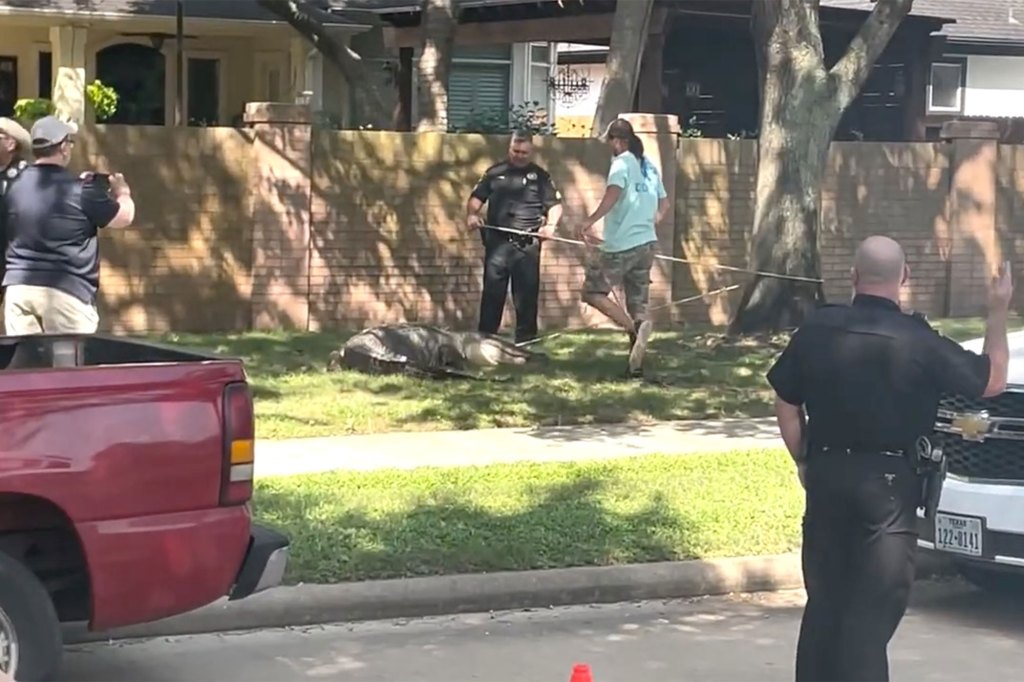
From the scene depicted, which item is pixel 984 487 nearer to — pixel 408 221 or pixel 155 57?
pixel 408 221

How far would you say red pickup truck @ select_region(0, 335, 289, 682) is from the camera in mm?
5305

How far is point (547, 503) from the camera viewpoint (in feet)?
29.1

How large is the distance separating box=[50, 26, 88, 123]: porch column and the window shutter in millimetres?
5624

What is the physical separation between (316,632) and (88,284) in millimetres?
2440

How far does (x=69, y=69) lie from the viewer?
2228cm

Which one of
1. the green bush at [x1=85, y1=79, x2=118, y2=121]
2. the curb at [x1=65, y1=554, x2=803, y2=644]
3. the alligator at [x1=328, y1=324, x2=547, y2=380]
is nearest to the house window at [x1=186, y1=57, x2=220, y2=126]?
the green bush at [x1=85, y1=79, x2=118, y2=121]

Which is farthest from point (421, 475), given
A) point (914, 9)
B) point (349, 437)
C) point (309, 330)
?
point (914, 9)

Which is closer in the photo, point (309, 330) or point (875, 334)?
point (875, 334)

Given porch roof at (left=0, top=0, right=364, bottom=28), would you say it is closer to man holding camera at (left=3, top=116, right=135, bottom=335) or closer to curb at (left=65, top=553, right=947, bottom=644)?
man holding camera at (left=3, top=116, right=135, bottom=335)

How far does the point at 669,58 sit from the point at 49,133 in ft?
57.7

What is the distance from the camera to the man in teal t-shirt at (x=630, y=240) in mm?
12836

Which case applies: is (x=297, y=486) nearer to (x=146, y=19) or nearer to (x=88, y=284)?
(x=88, y=284)

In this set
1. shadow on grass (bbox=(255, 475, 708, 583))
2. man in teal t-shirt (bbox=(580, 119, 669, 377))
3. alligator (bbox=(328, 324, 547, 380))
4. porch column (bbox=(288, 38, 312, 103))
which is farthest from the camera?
porch column (bbox=(288, 38, 312, 103))

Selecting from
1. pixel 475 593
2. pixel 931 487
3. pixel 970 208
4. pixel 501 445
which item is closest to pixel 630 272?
pixel 501 445
